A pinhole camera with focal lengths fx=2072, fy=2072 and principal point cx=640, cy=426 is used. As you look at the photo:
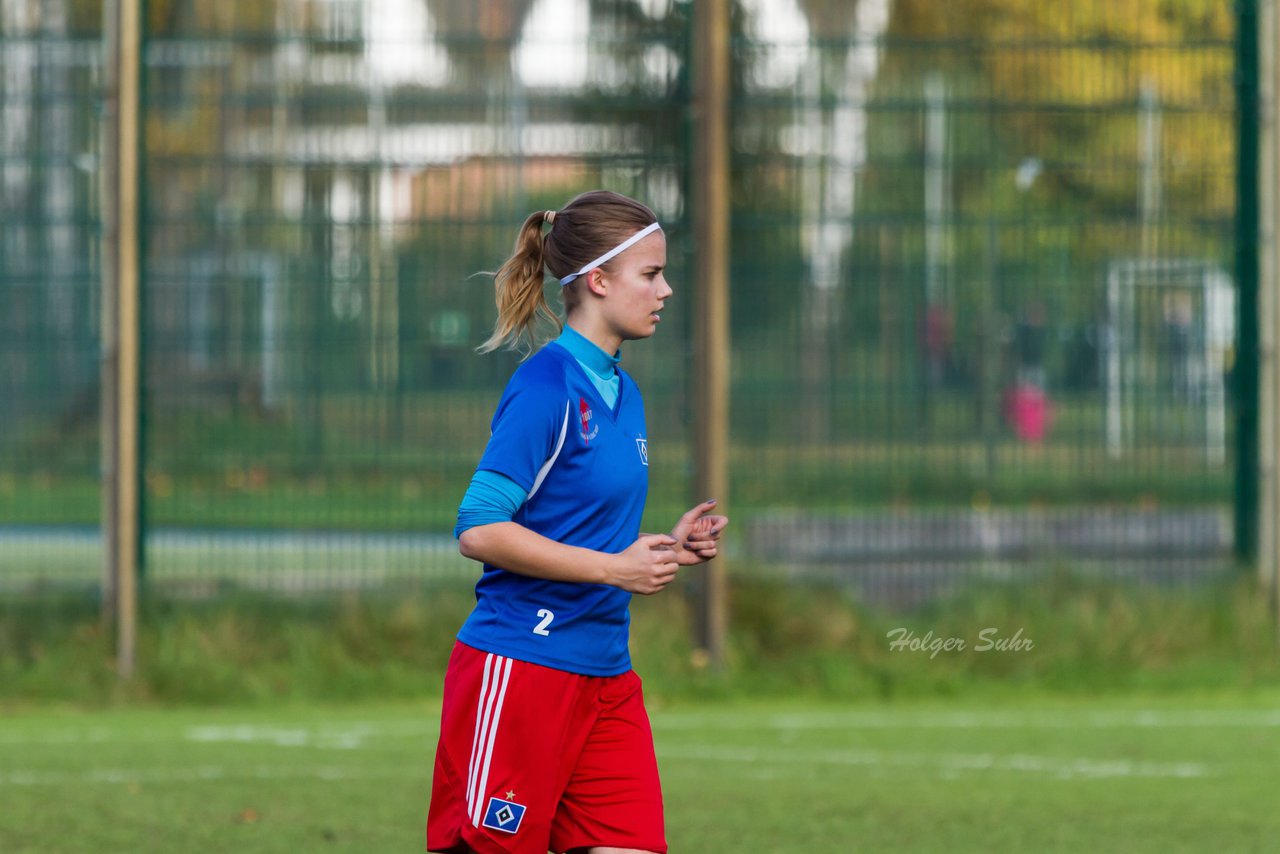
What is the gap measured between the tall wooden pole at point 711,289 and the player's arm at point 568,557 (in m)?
6.24

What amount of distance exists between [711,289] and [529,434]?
6.29m

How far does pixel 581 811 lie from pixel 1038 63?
7398mm

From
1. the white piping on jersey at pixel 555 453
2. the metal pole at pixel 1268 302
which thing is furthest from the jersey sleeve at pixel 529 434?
the metal pole at pixel 1268 302

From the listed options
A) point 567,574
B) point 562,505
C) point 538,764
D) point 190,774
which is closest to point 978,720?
point 190,774

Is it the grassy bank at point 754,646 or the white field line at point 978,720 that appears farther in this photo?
the grassy bank at point 754,646

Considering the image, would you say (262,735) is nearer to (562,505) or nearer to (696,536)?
(562,505)

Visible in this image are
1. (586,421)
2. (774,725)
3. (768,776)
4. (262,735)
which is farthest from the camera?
(774,725)

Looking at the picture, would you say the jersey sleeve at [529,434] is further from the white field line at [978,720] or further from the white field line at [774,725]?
the white field line at [978,720]

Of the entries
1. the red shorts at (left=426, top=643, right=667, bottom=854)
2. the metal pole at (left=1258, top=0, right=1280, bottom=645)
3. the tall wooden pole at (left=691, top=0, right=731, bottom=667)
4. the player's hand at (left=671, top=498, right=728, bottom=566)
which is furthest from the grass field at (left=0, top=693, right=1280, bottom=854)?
the player's hand at (left=671, top=498, right=728, bottom=566)

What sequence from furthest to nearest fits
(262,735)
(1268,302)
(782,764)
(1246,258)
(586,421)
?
(1246,258), (1268,302), (262,735), (782,764), (586,421)

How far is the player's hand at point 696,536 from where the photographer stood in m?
4.18

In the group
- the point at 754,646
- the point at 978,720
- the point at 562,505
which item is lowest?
the point at 978,720

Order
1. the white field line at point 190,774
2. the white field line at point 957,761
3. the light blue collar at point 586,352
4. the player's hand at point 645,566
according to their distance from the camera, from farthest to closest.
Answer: the white field line at point 957,761 < the white field line at point 190,774 < the light blue collar at point 586,352 < the player's hand at point 645,566

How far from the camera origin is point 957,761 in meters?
8.55
